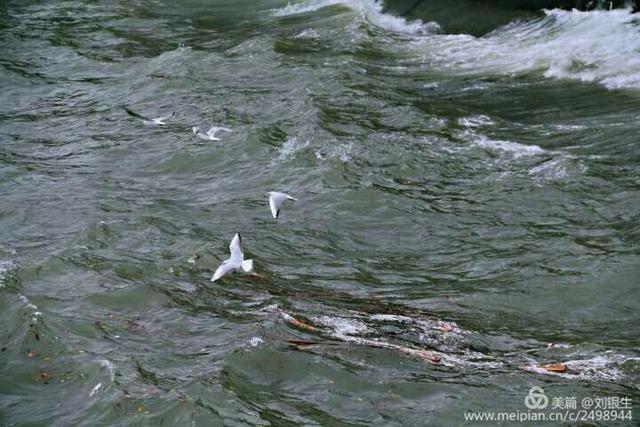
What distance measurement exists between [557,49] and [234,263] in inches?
286

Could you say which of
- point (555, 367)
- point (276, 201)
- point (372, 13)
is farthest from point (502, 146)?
point (372, 13)

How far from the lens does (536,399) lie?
16.8 feet

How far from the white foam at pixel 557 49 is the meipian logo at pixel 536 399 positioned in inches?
263

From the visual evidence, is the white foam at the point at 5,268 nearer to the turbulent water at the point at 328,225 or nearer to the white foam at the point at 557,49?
the turbulent water at the point at 328,225

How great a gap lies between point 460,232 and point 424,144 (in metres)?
2.17

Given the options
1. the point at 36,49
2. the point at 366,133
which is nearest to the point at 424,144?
the point at 366,133

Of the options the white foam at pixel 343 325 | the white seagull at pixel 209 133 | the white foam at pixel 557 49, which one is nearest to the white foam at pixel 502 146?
the white foam at pixel 557 49

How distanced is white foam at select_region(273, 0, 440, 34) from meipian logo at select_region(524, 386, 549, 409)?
10521 millimetres

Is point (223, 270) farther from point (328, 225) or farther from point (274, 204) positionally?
point (328, 225)

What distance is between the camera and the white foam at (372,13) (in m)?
15.1

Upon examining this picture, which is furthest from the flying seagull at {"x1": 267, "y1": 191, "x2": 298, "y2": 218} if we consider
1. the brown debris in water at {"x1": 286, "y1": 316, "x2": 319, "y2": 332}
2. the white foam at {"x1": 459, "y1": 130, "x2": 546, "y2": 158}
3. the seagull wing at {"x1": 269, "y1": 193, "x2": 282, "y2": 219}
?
the white foam at {"x1": 459, "y1": 130, "x2": 546, "y2": 158}

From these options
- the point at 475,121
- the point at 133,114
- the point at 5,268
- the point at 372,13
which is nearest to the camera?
the point at 5,268

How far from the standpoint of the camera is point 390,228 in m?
8.23

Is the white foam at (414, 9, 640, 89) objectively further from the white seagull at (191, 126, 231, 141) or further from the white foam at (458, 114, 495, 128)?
the white seagull at (191, 126, 231, 141)
